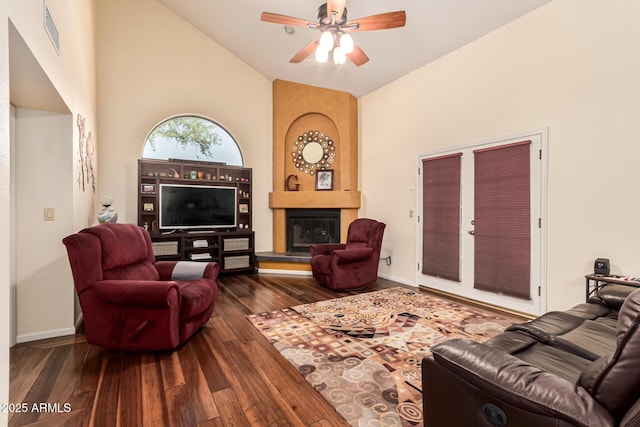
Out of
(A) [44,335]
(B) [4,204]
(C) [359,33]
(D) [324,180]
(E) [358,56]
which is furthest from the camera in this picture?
(D) [324,180]

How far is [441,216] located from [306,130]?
3185 mm

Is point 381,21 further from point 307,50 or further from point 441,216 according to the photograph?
point 441,216

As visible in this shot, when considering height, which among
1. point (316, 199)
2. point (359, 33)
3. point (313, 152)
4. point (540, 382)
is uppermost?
point (359, 33)

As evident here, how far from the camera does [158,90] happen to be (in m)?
4.92

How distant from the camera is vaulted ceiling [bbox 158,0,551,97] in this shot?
3404mm

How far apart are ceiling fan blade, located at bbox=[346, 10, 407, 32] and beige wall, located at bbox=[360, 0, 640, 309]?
160 centimetres

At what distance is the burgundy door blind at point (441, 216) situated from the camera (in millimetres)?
4035

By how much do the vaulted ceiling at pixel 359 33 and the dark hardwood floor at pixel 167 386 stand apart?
4.00m

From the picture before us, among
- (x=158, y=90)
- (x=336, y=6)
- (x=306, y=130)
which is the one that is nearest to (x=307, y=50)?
(x=336, y=6)

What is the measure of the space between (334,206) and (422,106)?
2235 millimetres

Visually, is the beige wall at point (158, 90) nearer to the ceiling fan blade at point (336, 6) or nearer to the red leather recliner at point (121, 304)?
the red leather recliner at point (121, 304)

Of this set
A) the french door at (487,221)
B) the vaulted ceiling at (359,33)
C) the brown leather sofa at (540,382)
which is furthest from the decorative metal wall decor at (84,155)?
the french door at (487,221)

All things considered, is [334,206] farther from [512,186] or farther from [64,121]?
[64,121]

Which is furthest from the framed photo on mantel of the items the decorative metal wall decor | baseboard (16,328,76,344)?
baseboard (16,328,76,344)
